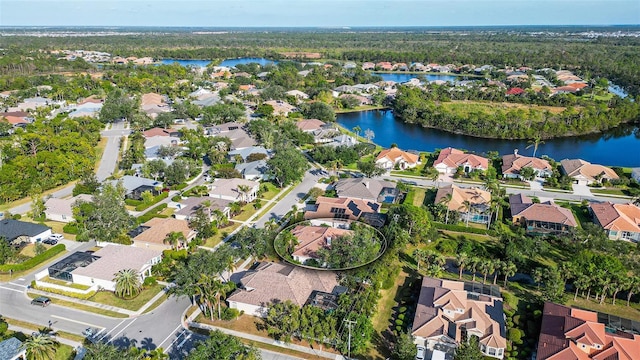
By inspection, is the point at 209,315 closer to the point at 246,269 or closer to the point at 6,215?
the point at 246,269

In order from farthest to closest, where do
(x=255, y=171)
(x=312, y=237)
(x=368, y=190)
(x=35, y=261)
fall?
(x=255, y=171), (x=368, y=190), (x=312, y=237), (x=35, y=261)

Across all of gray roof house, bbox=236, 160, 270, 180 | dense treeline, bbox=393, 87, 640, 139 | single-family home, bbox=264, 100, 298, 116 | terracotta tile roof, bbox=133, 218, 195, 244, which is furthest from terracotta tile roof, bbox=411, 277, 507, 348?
single-family home, bbox=264, 100, 298, 116

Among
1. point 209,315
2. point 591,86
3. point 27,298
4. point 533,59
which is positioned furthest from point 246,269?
point 533,59

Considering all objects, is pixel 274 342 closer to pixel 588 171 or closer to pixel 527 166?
pixel 527 166

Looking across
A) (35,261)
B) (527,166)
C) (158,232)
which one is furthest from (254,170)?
(527,166)

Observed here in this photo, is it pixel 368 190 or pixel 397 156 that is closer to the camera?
pixel 368 190

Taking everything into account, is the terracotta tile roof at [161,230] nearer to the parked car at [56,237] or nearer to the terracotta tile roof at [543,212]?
the parked car at [56,237]

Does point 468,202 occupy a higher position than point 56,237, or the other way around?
point 468,202

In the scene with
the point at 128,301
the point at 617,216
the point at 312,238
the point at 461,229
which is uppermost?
the point at 617,216
